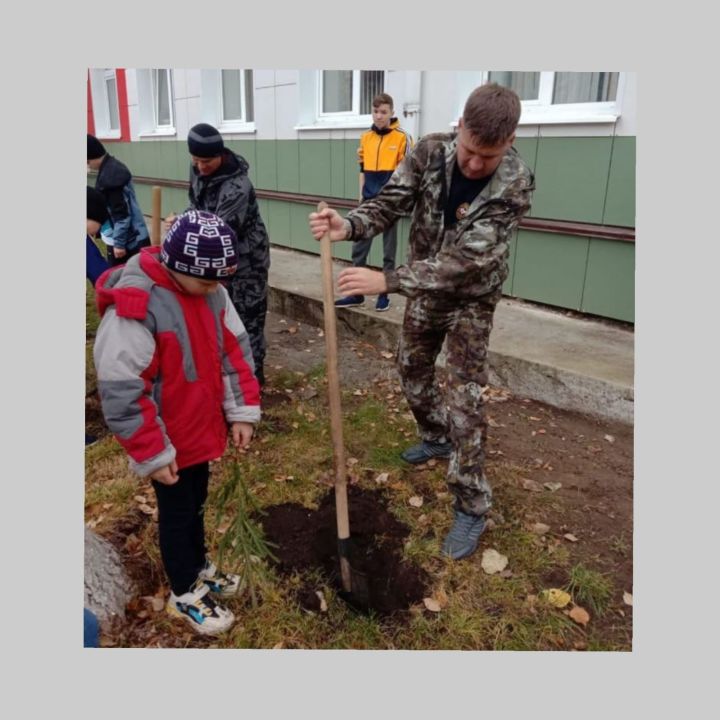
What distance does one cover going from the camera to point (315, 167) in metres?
7.88

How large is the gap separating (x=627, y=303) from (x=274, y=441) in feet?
10.8

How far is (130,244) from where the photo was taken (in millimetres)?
4645

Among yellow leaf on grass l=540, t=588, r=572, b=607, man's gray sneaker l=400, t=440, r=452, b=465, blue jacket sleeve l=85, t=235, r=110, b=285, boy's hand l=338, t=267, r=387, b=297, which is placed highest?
boy's hand l=338, t=267, r=387, b=297

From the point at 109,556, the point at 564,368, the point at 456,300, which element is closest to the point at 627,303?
the point at 564,368

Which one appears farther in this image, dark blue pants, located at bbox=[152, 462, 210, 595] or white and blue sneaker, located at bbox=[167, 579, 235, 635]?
white and blue sneaker, located at bbox=[167, 579, 235, 635]

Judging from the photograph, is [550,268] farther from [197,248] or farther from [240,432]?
[197,248]

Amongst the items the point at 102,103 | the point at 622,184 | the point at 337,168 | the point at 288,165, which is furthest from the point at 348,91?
the point at 102,103

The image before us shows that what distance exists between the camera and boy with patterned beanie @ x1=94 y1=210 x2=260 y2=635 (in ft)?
6.71

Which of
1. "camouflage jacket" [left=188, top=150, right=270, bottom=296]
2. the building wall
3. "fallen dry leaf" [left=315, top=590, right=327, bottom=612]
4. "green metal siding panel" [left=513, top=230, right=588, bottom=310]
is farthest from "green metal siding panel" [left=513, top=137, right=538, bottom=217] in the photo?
"fallen dry leaf" [left=315, top=590, right=327, bottom=612]

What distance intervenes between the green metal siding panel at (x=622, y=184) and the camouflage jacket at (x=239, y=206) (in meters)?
3.00

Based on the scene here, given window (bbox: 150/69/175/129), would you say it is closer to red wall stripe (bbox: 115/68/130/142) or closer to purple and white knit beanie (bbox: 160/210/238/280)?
red wall stripe (bbox: 115/68/130/142)

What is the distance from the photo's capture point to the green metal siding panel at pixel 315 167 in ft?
25.3

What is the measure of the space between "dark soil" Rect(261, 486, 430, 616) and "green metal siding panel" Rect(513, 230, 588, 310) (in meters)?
3.11

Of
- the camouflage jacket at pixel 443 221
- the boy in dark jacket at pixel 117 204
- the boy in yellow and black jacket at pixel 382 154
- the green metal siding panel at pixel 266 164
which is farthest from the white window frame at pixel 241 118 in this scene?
the camouflage jacket at pixel 443 221
